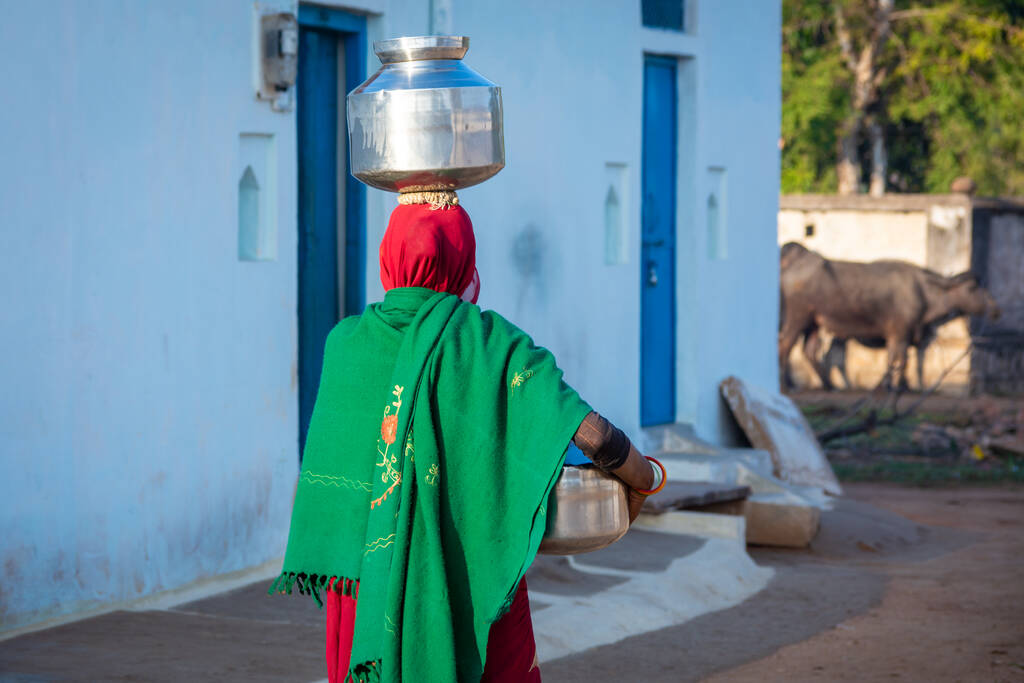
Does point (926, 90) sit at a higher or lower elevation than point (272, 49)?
higher

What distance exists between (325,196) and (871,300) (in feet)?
37.7

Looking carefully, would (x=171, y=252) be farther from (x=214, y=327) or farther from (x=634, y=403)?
(x=634, y=403)

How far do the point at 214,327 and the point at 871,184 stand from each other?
18451mm

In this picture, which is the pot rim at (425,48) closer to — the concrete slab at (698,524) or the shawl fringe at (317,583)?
the shawl fringe at (317,583)

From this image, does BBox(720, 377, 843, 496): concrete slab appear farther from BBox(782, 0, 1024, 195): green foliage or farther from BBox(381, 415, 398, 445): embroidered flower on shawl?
BBox(782, 0, 1024, 195): green foliage

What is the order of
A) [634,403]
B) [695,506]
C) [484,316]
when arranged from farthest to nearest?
[634,403] → [695,506] → [484,316]

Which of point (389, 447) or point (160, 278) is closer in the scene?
point (389, 447)

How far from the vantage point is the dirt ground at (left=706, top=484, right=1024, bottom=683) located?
210 inches

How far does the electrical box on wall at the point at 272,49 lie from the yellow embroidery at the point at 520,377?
3.63 meters

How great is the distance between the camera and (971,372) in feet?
55.6

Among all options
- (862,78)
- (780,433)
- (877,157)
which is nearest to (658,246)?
(780,433)

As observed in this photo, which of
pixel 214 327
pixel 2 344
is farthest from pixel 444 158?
pixel 214 327

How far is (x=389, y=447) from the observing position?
111 inches

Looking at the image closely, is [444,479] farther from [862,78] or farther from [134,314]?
[862,78]
